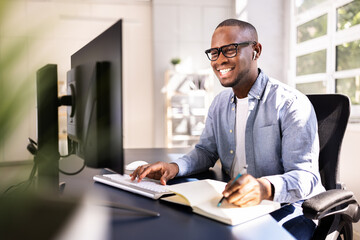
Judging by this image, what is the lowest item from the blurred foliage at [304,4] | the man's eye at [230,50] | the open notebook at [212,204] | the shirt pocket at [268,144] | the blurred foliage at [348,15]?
the open notebook at [212,204]

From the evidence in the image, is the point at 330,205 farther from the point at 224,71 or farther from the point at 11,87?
the point at 11,87

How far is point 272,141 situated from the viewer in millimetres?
1329

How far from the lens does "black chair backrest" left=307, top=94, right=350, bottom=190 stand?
1258mm

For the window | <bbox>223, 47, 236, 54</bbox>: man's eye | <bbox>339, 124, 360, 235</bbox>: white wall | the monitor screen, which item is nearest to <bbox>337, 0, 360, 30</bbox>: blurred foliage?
the window

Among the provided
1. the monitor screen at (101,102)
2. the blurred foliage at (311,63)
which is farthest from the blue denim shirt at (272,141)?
the blurred foliage at (311,63)

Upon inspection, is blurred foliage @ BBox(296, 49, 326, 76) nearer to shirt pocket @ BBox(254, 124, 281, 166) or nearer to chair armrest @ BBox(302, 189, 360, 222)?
shirt pocket @ BBox(254, 124, 281, 166)

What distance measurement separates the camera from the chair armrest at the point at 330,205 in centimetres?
92

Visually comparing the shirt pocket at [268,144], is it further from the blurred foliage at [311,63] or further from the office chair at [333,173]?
the blurred foliage at [311,63]

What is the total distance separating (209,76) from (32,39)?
14.2ft

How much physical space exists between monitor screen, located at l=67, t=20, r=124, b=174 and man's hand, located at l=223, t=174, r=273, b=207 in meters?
0.30

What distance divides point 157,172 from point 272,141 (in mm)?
478

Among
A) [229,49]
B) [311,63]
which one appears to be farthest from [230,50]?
[311,63]

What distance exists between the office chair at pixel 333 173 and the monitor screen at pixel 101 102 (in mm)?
576

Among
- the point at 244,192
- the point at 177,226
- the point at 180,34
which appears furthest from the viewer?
the point at 180,34
